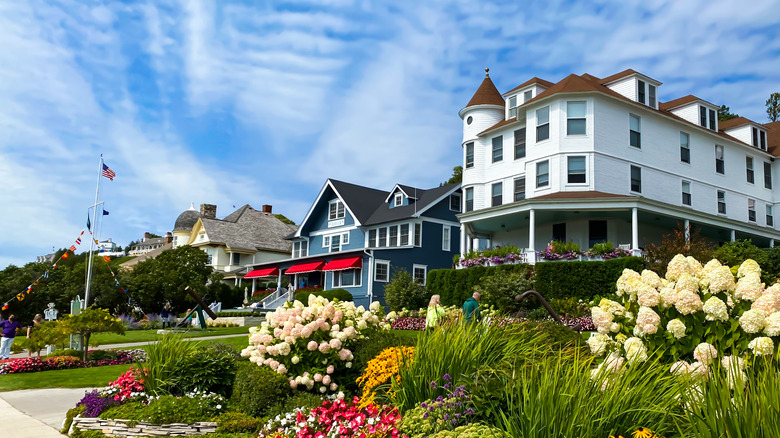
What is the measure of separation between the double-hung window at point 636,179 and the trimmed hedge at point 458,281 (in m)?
8.32

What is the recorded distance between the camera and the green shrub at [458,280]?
81.3 ft

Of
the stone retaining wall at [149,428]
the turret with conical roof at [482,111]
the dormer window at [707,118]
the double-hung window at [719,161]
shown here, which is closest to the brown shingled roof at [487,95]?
the turret with conical roof at [482,111]

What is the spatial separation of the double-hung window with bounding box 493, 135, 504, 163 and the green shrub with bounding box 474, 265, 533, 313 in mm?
9322

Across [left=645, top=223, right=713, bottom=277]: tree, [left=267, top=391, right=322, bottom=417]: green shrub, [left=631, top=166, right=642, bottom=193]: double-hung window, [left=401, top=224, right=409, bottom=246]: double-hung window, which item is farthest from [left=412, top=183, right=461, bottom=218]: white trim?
[left=267, top=391, right=322, bottom=417]: green shrub

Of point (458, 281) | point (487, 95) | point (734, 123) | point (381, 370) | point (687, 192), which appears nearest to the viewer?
point (381, 370)

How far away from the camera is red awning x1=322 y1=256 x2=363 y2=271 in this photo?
36.8 meters

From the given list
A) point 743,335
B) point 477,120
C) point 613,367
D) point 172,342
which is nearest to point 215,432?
point 172,342

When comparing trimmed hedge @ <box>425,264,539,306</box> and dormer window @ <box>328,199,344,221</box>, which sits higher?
dormer window @ <box>328,199,344,221</box>

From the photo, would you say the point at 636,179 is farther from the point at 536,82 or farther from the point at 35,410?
the point at 35,410

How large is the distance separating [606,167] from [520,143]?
4.52 meters

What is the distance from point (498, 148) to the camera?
103ft

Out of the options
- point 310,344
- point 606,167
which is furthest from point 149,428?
point 606,167

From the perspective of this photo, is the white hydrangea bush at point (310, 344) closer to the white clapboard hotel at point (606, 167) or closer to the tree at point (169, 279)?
the white clapboard hotel at point (606, 167)

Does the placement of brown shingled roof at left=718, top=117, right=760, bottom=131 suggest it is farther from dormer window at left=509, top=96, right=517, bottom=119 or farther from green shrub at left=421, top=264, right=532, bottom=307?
green shrub at left=421, top=264, right=532, bottom=307
